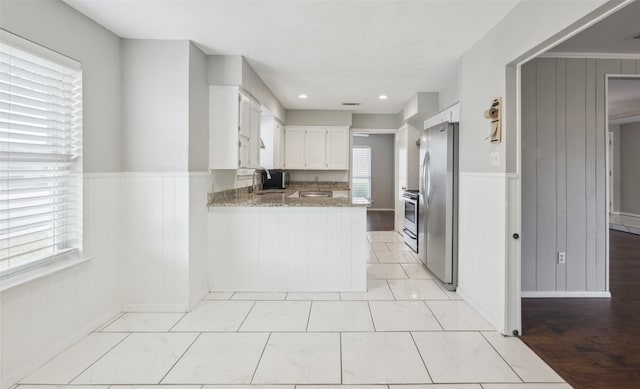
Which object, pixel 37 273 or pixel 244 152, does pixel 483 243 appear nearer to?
pixel 244 152

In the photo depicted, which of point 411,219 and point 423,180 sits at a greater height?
point 423,180

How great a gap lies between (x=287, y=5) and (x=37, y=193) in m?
2.04

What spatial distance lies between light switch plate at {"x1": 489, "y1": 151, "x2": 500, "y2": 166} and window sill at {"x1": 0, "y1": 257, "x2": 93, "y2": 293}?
316cm

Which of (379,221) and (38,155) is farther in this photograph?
(379,221)

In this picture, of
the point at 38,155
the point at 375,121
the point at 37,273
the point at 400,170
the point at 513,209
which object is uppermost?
the point at 375,121

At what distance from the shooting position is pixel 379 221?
8.01 metres

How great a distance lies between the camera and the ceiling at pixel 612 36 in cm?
224

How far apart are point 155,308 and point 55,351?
756 mm

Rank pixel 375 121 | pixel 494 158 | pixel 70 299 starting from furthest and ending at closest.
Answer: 1. pixel 375 121
2. pixel 494 158
3. pixel 70 299

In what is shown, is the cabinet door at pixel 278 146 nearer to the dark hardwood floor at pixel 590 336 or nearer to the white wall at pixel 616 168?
the dark hardwood floor at pixel 590 336

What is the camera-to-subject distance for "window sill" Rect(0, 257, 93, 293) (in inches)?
70.9

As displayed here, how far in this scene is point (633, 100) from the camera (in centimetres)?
556

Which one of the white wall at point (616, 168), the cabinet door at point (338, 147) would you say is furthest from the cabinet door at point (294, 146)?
the white wall at point (616, 168)

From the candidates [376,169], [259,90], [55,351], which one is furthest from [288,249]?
[376,169]
